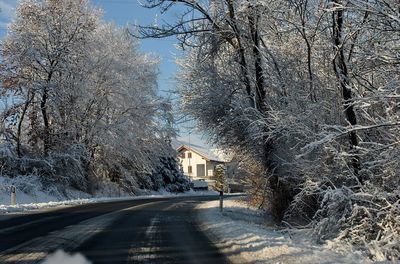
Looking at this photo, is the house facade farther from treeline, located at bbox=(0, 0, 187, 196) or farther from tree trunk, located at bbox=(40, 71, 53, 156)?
tree trunk, located at bbox=(40, 71, 53, 156)

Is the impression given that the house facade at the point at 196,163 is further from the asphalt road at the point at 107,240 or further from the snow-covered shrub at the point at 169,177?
the asphalt road at the point at 107,240

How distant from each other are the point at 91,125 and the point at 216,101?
19.4m

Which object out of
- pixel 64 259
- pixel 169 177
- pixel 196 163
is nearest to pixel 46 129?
pixel 169 177

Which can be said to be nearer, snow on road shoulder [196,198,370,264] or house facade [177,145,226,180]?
snow on road shoulder [196,198,370,264]

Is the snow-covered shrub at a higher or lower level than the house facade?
lower

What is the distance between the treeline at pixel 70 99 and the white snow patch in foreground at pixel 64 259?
74.6 feet

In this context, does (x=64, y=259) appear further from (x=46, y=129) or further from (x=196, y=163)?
(x=196, y=163)

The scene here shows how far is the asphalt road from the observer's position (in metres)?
8.94

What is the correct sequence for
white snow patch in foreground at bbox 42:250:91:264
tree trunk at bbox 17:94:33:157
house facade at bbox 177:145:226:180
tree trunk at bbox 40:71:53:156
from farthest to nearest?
house facade at bbox 177:145:226:180
tree trunk at bbox 40:71:53:156
tree trunk at bbox 17:94:33:157
white snow patch in foreground at bbox 42:250:91:264

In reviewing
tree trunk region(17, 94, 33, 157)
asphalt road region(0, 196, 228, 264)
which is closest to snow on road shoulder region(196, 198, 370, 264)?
asphalt road region(0, 196, 228, 264)

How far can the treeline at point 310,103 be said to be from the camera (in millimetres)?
8766

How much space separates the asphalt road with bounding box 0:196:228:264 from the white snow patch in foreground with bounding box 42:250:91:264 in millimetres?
122

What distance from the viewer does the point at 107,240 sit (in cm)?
1093

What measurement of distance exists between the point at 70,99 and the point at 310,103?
22.8 meters
